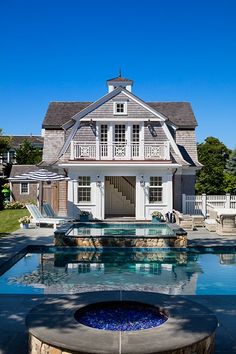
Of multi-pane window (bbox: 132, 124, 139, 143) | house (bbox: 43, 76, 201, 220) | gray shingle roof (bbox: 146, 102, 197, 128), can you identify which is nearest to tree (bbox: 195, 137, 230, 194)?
gray shingle roof (bbox: 146, 102, 197, 128)

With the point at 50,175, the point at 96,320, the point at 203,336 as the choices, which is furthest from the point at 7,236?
the point at 203,336

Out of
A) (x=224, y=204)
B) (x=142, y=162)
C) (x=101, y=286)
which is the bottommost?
(x=101, y=286)

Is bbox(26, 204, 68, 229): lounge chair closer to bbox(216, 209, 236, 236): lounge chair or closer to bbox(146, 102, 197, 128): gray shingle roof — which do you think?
bbox(216, 209, 236, 236): lounge chair

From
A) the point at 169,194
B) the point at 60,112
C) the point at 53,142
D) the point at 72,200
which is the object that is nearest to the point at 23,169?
the point at 60,112

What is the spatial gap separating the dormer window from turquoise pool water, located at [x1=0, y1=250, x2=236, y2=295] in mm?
12210

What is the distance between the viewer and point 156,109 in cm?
2938

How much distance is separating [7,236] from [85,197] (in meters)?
7.90

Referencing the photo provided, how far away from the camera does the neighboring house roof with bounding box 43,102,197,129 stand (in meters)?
28.1

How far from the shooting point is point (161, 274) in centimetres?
1222

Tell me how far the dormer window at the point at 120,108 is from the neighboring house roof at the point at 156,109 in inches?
157

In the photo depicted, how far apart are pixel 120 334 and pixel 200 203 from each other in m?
21.1

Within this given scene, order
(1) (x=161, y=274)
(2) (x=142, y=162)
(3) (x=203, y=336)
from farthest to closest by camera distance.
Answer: (2) (x=142, y=162), (1) (x=161, y=274), (3) (x=203, y=336)

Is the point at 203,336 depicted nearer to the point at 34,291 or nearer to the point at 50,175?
the point at 34,291

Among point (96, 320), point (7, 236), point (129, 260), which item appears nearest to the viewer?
point (96, 320)
